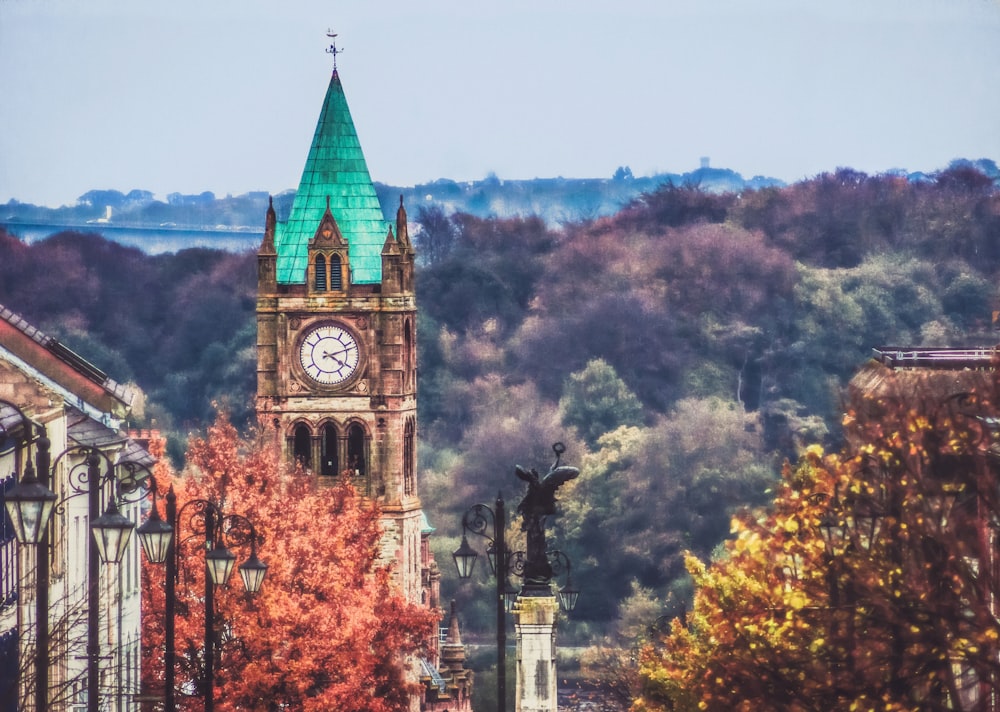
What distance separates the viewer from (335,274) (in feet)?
372

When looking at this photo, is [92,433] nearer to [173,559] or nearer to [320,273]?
[173,559]

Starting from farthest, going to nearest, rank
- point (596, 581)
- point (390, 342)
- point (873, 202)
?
point (873, 202), point (596, 581), point (390, 342)

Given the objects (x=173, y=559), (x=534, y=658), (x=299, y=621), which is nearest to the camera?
(x=173, y=559)

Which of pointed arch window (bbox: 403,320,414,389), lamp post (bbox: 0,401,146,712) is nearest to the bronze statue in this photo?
lamp post (bbox: 0,401,146,712)

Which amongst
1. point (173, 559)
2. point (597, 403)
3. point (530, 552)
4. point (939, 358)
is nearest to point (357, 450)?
point (939, 358)

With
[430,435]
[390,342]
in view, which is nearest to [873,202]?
[430,435]

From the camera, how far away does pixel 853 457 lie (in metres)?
55.2

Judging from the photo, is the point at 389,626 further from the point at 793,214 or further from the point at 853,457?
the point at 793,214

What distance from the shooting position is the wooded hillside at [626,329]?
147750 mm

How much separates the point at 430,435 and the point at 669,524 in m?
23.6

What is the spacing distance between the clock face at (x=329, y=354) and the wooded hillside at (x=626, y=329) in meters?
27.4

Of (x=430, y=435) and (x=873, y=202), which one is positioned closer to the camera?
(x=430, y=435)

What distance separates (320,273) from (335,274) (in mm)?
425

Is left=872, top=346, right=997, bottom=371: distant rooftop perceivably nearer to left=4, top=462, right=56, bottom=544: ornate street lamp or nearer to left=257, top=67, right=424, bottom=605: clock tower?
left=4, top=462, right=56, bottom=544: ornate street lamp
